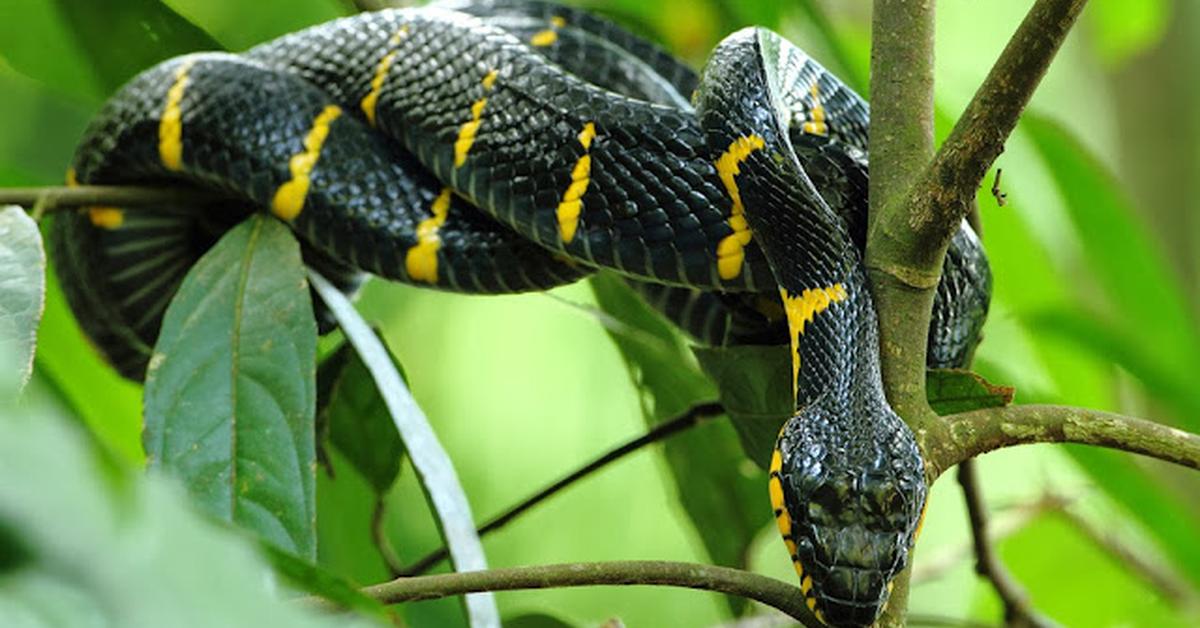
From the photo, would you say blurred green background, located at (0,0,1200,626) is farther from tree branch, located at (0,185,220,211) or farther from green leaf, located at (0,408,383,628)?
tree branch, located at (0,185,220,211)

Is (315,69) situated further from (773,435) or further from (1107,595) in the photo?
(1107,595)

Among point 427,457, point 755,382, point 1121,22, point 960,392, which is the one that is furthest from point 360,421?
point 1121,22

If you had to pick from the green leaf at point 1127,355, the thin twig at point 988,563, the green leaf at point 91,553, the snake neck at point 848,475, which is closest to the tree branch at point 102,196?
the snake neck at point 848,475

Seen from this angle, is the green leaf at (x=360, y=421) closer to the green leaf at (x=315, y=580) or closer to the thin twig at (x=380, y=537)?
the thin twig at (x=380, y=537)

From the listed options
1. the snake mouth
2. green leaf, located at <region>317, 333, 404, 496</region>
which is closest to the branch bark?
the snake mouth

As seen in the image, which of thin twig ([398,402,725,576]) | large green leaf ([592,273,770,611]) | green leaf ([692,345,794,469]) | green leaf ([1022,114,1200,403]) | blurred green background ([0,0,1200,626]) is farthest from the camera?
green leaf ([1022,114,1200,403])

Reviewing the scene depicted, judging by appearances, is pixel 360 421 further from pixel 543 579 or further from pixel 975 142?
pixel 975 142

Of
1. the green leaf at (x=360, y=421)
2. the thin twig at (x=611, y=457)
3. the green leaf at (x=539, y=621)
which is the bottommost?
the green leaf at (x=539, y=621)
